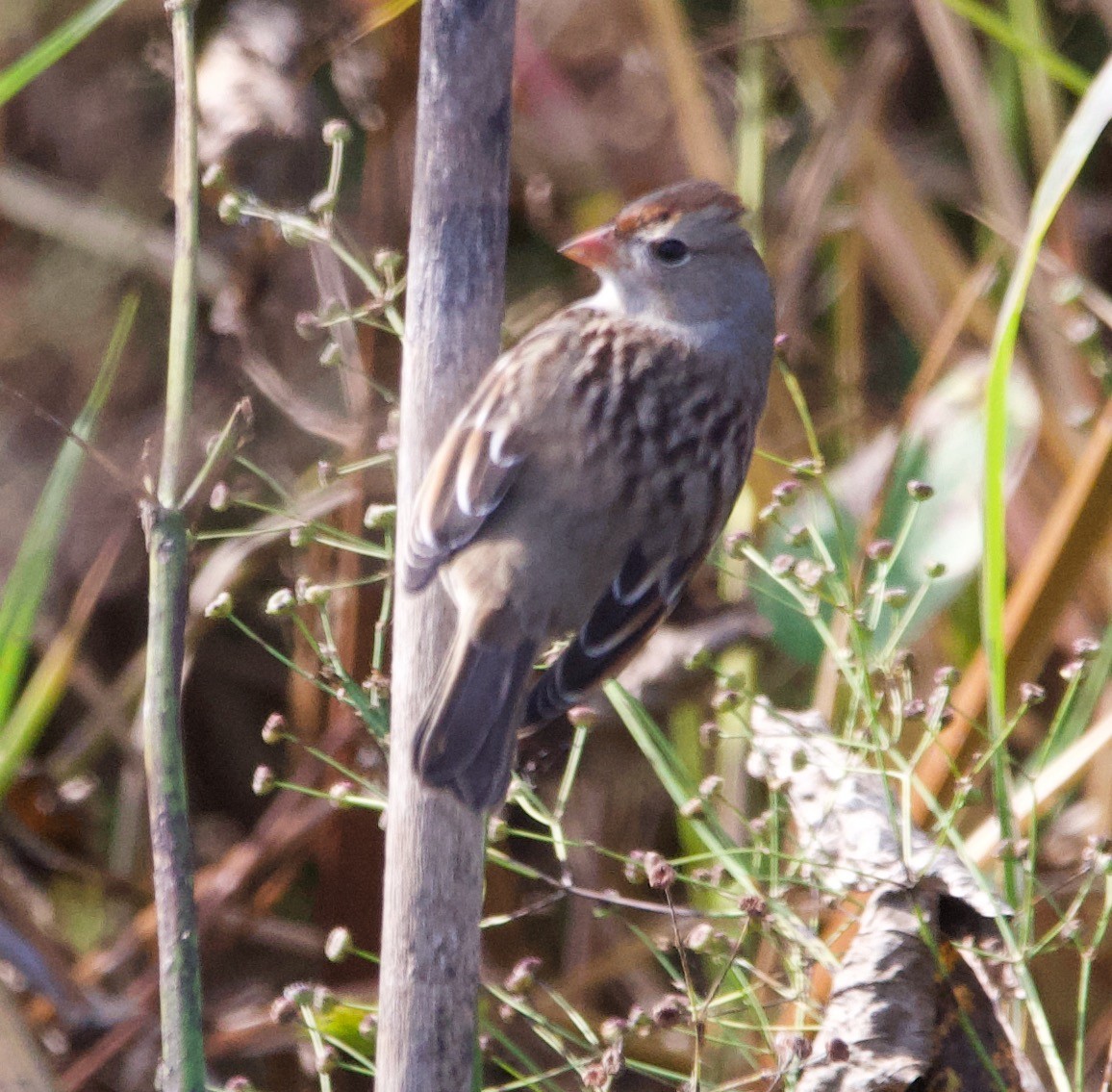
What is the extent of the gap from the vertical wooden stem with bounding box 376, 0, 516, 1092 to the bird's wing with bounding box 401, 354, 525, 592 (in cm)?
4

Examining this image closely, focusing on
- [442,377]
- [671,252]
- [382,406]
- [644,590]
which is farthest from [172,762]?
[382,406]

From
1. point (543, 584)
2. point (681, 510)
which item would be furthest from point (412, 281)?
point (681, 510)

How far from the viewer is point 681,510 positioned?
1744mm

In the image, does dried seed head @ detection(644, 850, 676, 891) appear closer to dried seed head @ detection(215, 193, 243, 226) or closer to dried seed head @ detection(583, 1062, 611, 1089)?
dried seed head @ detection(583, 1062, 611, 1089)

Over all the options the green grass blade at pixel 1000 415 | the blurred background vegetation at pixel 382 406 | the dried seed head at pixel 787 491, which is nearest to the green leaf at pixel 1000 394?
the green grass blade at pixel 1000 415

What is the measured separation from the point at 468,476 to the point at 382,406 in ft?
2.46

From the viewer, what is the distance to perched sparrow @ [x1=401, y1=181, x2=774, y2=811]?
1466 millimetres

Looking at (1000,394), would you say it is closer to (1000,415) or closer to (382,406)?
(1000,415)

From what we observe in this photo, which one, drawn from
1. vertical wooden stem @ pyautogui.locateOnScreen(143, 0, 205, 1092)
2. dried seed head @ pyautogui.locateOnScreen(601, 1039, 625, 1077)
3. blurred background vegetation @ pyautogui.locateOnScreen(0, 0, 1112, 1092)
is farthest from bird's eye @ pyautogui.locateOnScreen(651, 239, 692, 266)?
dried seed head @ pyautogui.locateOnScreen(601, 1039, 625, 1077)

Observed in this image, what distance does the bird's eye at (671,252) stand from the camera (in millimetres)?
1885

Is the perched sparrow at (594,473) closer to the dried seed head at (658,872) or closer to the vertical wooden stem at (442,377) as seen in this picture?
the vertical wooden stem at (442,377)

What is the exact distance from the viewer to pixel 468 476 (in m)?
1.59

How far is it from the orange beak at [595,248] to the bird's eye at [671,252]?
51mm

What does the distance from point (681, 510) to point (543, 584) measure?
202 millimetres
